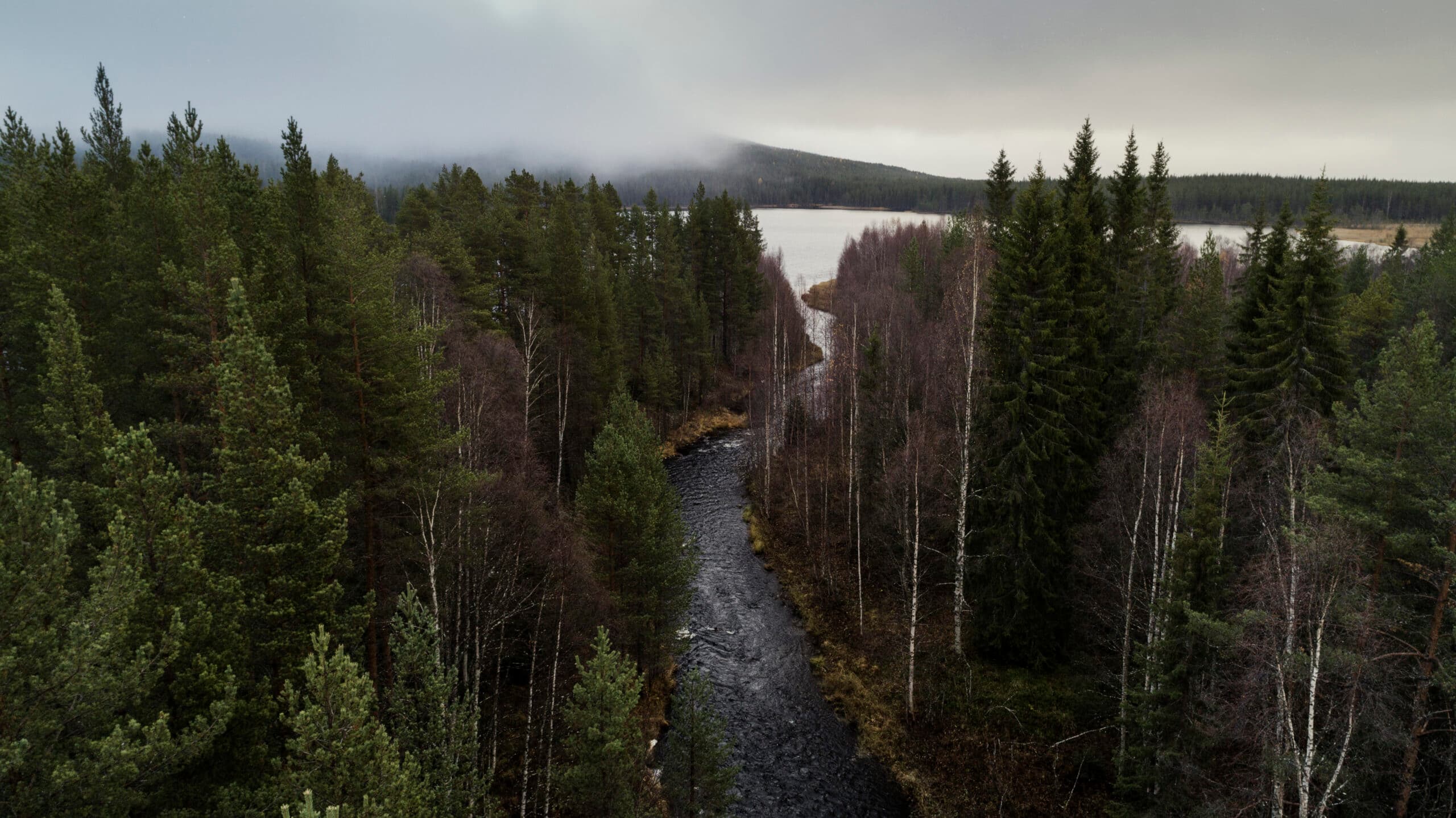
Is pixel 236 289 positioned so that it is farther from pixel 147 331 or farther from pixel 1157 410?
pixel 1157 410

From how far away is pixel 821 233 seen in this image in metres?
140

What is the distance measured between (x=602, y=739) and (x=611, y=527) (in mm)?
7950

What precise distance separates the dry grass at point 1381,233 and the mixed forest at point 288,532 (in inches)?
5363

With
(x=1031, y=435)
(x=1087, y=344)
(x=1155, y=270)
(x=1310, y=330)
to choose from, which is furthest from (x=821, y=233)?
(x=1031, y=435)

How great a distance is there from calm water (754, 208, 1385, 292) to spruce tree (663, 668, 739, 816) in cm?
5011

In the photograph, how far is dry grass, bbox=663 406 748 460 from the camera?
49.5 metres

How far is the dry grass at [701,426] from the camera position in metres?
49.5

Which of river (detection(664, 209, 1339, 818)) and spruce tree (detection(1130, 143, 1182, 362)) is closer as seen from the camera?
river (detection(664, 209, 1339, 818))

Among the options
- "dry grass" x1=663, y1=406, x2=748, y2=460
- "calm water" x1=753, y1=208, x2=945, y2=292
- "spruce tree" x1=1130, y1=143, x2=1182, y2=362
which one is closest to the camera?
"spruce tree" x1=1130, y1=143, x2=1182, y2=362

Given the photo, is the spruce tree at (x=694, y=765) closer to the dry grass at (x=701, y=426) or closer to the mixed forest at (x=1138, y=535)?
the mixed forest at (x=1138, y=535)

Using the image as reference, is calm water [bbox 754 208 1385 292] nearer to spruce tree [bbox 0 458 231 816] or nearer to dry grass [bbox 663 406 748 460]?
dry grass [bbox 663 406 748 460]

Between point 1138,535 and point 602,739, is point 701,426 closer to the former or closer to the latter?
point 1138,535

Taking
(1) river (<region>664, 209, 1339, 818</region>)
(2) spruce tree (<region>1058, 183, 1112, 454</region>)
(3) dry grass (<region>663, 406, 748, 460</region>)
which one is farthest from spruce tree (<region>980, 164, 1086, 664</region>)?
(3) dry grass (<region>663, 406, 748, 460</region>)

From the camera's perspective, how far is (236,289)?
12.2 metres
